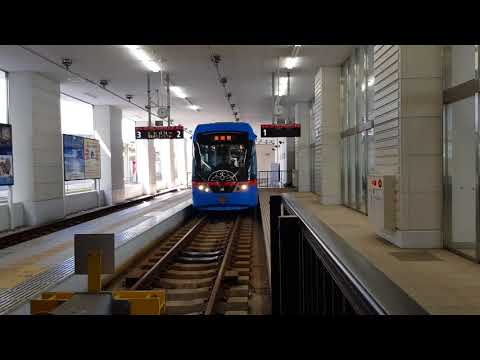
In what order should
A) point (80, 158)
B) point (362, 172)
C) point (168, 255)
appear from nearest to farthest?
point (168, 255) → point (362, 172) → point (80, 158)

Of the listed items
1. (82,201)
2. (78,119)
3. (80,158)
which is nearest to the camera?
(80,158)

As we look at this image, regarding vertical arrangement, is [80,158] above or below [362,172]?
above

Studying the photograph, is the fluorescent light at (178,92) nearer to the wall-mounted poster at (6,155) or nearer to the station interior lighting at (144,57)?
the station interior lighting at (144,57)

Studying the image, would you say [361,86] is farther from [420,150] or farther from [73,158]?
[73,158]

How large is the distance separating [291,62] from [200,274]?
26.8ft

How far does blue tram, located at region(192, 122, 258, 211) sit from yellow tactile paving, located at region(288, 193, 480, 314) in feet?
18.3

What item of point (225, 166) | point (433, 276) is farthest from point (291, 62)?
point (433, 276)

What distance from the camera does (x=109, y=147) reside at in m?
20.9

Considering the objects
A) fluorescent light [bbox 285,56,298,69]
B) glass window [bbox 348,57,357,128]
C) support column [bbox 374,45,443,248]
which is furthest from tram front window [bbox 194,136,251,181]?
support column [bbox 374,45,443,248]

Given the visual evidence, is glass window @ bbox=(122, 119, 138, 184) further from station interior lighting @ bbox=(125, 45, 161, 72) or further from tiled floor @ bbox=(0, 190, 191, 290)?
tiled floor @ bbox=(0, 190, 191, 290)

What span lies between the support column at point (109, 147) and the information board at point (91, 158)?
81.0 inches

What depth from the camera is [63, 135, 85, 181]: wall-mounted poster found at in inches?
628

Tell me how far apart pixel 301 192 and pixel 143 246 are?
13.6 meters
